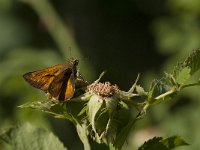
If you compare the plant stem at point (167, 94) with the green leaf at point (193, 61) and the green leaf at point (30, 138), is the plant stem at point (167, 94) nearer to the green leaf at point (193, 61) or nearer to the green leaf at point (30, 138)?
the green leaf at point (193, 61)

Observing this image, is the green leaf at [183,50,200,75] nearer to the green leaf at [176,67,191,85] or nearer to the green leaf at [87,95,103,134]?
the green leaf at [176,67,191,85]

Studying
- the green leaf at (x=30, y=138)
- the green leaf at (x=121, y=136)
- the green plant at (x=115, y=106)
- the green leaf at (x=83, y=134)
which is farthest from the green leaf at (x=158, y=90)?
the green leaf at (x=30, y=138)

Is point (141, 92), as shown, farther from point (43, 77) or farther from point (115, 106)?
point (43, 77)

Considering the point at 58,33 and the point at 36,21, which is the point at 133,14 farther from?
the point at 58,33

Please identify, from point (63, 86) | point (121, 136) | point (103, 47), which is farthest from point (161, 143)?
point (103, 47)

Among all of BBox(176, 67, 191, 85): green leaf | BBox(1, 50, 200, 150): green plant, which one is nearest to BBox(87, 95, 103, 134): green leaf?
BBox(1, 50, 200, 150): green plant
